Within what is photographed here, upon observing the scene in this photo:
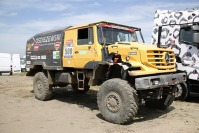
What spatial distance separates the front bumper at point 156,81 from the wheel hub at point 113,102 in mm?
683

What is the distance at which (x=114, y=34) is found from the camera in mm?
8562

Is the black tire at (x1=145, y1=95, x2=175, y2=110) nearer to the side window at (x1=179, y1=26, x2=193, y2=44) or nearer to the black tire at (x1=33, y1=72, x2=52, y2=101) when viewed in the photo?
the side window at (x1=179, y1=26, x2=193, y2=44)

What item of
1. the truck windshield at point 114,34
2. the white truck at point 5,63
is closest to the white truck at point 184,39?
the truck windshield at point 114,34

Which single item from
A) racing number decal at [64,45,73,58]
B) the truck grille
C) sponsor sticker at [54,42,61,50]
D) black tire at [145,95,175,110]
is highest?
sponsor sticker at [54,42,61,50]

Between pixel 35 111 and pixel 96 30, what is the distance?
323 centimetres

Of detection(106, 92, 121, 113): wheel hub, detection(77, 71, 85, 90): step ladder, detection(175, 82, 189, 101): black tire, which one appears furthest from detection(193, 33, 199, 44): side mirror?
detection(77, 71, 85, 90): step ladder

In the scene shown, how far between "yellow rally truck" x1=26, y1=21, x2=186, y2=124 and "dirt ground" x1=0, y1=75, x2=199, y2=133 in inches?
16.1

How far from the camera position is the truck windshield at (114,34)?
8.20 m

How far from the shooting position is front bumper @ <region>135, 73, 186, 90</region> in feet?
21.8

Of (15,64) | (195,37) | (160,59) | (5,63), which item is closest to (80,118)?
(160,59)

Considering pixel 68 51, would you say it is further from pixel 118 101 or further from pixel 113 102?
pixel 118 101

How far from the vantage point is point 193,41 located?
923cm

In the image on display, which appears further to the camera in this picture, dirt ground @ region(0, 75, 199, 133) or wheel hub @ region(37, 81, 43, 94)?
wheel hub @ region(37, 81, 43, 94)

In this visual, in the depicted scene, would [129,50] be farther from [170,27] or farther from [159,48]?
[170,27]
